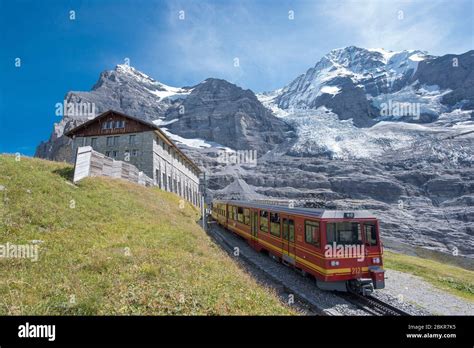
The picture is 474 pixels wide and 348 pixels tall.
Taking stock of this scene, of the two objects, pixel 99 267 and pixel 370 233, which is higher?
pixel 370 233

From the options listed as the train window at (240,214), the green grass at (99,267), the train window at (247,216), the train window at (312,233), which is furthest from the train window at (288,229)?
the train window at (240,214)

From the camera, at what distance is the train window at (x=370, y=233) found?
11406 millimetres

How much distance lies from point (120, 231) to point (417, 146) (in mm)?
185504

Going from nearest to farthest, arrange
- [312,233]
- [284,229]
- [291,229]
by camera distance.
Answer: [312,233] → [291,229] → [284,229]

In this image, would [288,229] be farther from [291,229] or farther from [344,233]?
[344,233]

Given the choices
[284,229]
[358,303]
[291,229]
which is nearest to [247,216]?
[284,229]

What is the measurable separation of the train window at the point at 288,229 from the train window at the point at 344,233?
2.48 meters

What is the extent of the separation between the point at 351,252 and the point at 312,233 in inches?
66.6

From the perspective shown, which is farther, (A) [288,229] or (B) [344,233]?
(A) [288,229]

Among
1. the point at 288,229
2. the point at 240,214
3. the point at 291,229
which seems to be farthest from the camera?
the point at 240,214

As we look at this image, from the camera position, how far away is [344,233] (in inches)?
440

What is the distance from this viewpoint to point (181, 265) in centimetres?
951
